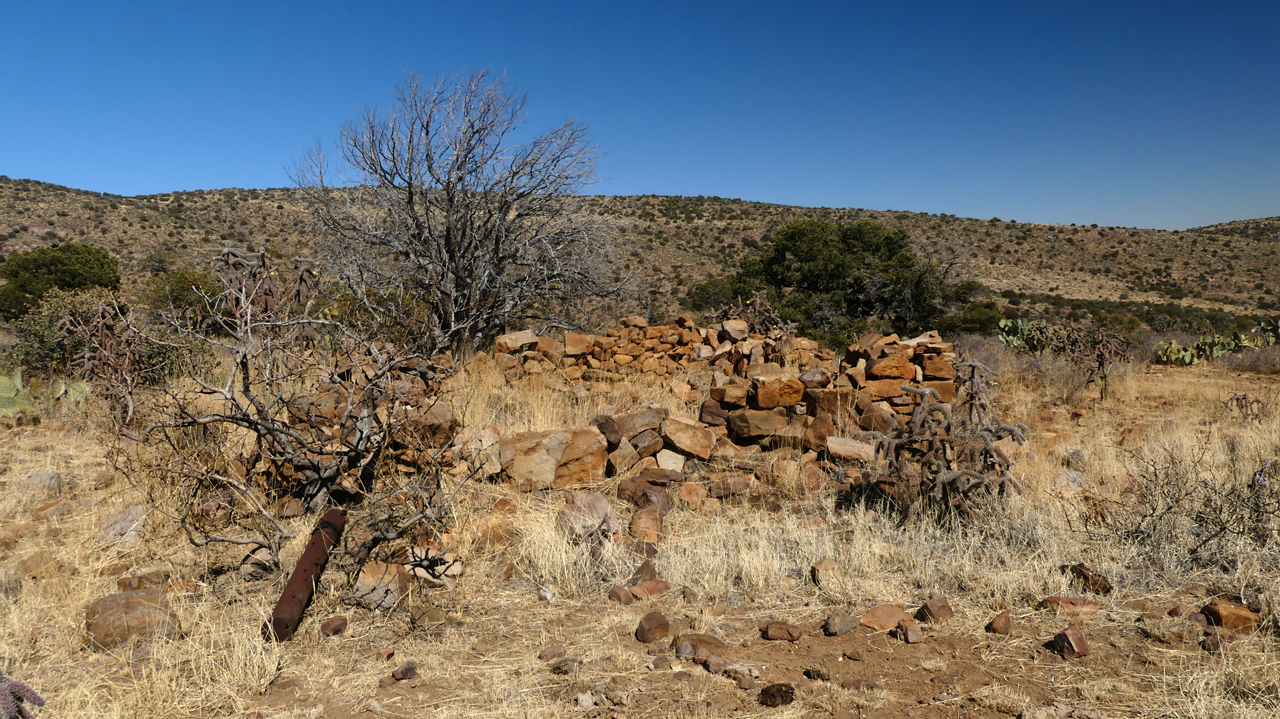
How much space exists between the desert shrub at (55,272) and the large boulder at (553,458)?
18987 mm

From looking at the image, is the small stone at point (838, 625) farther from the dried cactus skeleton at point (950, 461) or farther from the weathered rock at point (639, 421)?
the weathered rock at point (639, 421)

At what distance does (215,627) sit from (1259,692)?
4647mm

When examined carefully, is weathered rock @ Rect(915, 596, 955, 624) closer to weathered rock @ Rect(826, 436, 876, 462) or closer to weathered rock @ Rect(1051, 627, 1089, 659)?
weathered rock @ Rect(1051, 627, 1089, 659)

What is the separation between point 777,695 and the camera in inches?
112

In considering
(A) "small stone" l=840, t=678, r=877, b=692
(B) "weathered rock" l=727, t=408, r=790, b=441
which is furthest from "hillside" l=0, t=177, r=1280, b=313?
(A) "small stone" l=840, t=678, r=877, b=692

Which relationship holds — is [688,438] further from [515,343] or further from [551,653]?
[515,343]

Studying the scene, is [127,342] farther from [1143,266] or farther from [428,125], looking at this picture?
[1143,266]

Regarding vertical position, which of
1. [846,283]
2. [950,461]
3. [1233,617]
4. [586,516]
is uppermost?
[846,283]

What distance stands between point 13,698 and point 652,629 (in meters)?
2.42

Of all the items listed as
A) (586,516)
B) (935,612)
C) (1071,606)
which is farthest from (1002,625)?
(586,516)

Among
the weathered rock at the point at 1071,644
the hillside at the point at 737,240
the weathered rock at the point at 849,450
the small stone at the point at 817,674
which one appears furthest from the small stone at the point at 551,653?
the hillside at the point at 737,240

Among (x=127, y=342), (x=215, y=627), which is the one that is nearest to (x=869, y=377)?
(x=215, y=627)

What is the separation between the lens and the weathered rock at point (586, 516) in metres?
4.83

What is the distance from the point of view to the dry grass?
2918 millimetres
